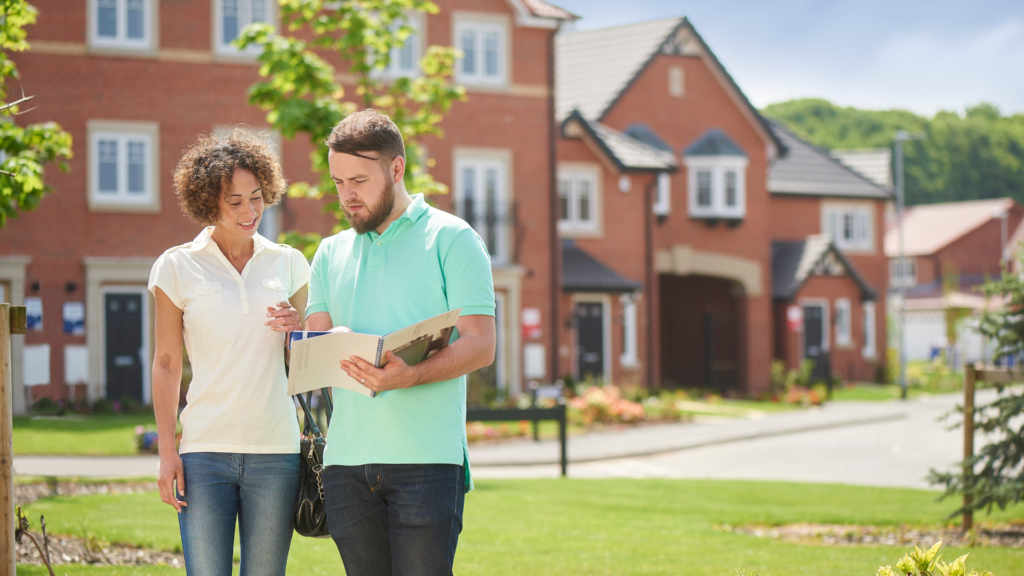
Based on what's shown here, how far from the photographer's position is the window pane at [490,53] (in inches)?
964

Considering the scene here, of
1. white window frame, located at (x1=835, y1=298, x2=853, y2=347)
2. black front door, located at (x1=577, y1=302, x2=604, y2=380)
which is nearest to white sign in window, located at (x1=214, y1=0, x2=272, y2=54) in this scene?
black front door, located at (x1=577, y1=302, x2=604, y2=380)

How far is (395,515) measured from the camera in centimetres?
325

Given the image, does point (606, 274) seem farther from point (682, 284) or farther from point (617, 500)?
point (617, 500)

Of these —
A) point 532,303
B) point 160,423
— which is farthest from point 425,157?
point 160,423

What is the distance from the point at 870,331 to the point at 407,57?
2133cm

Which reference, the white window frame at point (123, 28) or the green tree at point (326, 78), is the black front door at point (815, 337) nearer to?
the white window frame at point (123, 28)

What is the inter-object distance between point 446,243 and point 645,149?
26.5 meters

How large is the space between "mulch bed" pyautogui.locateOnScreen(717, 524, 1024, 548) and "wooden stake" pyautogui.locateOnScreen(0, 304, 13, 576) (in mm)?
6436

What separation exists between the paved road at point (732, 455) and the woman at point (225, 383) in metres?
9.52

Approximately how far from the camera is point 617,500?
36.9 ft

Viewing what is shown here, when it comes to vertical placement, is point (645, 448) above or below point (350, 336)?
below

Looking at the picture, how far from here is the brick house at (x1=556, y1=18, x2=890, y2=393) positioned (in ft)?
90.3

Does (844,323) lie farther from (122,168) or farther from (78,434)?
(78,434)

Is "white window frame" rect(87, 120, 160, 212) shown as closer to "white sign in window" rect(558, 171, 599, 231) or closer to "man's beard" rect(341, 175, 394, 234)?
"white sign in window" rect(558, 171, 599, 231)
